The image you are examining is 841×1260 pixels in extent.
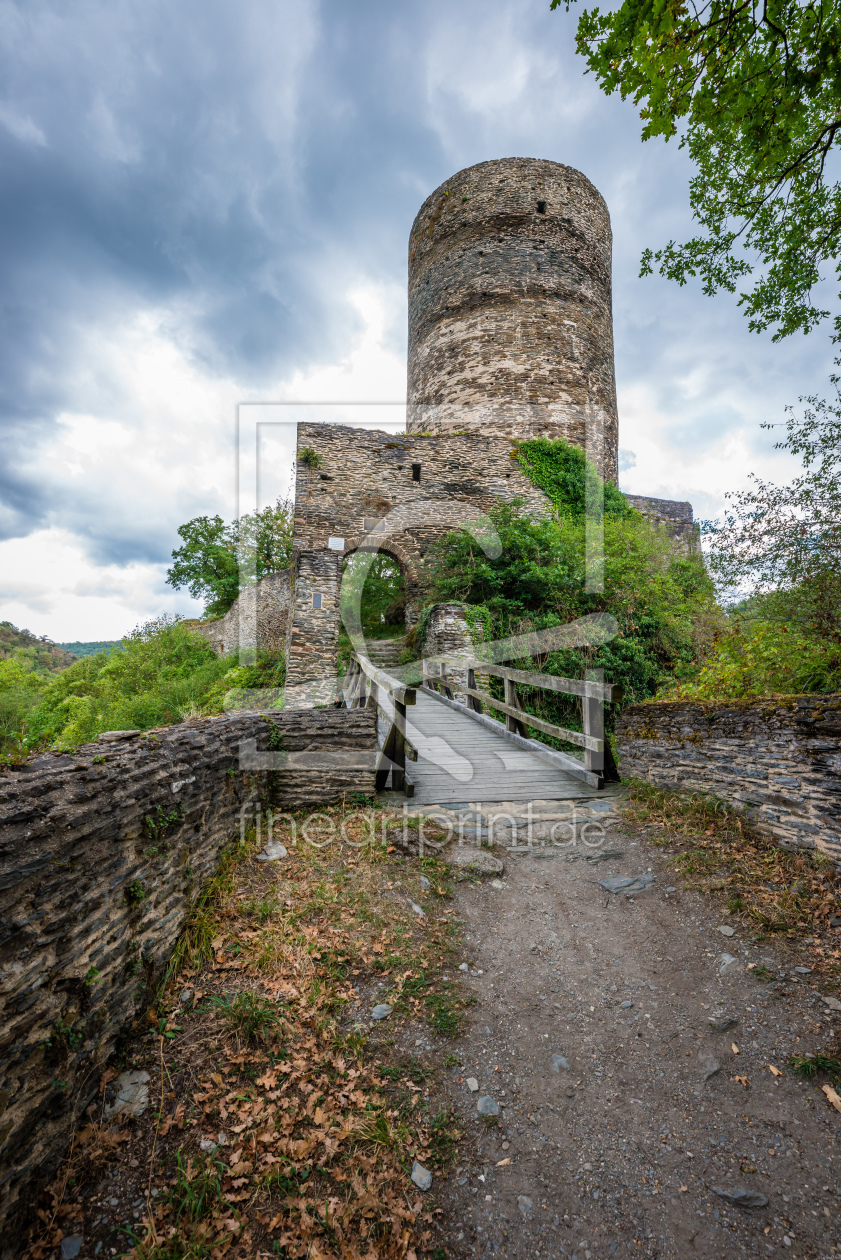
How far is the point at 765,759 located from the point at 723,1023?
5.90 ft

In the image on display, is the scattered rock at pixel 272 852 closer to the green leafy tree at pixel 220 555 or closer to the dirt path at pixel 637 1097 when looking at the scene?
the dirt path at pixel 637 1097

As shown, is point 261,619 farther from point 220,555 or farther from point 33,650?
point 33,650

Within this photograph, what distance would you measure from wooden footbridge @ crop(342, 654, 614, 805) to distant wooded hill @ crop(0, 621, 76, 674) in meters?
32.7

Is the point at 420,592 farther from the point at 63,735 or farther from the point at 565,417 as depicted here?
the point at 63,735

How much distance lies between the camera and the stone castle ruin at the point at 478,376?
13.3 m

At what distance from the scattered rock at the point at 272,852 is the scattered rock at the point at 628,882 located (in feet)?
7.54

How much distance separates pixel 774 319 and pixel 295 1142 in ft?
21.0

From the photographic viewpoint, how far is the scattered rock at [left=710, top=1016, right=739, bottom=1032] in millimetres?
2314

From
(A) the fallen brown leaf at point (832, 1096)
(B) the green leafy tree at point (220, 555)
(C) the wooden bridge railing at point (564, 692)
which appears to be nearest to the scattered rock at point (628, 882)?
(A) the fallen brown leaf at point (832, 1096)

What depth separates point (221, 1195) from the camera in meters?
1.75

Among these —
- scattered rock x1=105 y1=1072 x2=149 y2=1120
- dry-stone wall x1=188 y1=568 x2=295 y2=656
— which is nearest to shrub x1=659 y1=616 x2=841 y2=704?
scattered rock x1=105 y1=1072 x2=149 y2=1120

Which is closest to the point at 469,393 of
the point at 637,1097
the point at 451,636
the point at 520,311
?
the point at 520,311

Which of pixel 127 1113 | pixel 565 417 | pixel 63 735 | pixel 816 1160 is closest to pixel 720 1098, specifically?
pixel 816 1160

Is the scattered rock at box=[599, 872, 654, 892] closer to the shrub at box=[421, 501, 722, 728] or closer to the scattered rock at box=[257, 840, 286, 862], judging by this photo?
the scattered rock at box=[257, 840, 286, 862]
